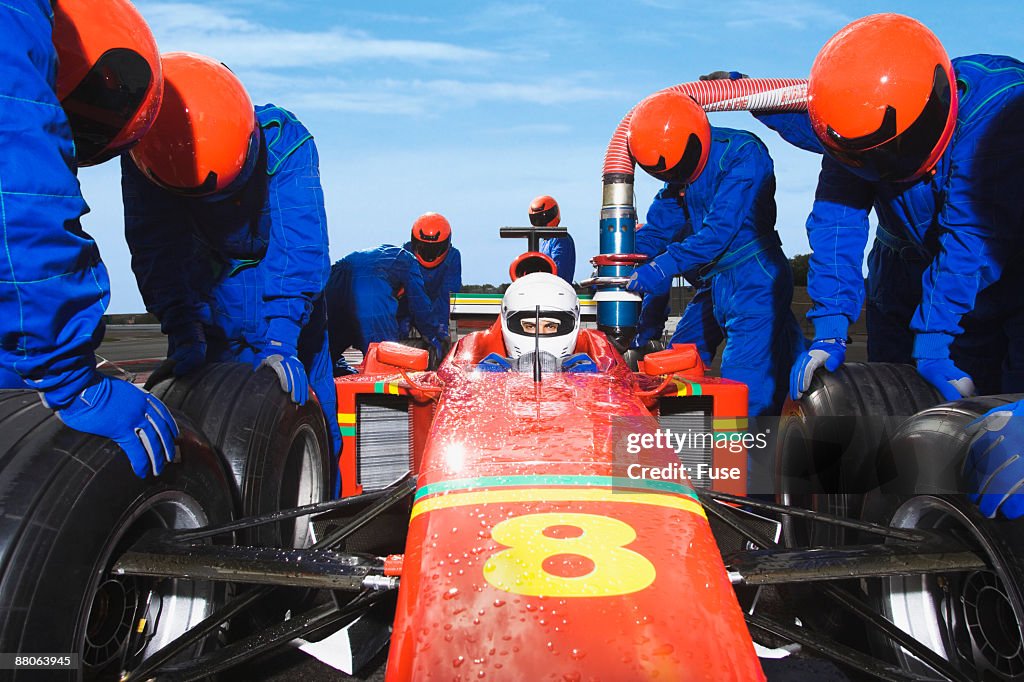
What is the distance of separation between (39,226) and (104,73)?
657 mm

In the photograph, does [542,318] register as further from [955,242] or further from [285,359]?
[955,242]

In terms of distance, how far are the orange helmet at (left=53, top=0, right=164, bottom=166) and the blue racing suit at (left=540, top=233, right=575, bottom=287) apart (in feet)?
25.6

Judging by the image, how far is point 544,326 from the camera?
3365mm

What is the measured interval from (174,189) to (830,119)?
2662 millimetres

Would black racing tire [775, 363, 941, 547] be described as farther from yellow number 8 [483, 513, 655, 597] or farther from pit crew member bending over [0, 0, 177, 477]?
pit crew member bending over [0, 0, 177, 477]

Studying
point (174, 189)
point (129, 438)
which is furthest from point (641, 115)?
point (129, 438)

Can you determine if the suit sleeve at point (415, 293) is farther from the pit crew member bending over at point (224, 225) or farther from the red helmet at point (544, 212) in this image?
the red helmet at point (544, 212)

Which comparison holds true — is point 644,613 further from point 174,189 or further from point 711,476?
point 174,189

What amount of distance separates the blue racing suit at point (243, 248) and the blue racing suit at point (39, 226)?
1.50 m

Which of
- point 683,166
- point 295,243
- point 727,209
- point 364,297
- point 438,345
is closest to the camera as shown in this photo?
point 295,243

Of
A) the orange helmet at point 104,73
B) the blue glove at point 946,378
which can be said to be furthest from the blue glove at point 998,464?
the orange helmet at point 104,73

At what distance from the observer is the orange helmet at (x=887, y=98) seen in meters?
2.96

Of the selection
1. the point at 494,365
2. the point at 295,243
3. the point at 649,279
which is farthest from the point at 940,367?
the point at 295,243

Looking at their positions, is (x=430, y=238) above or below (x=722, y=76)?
below
